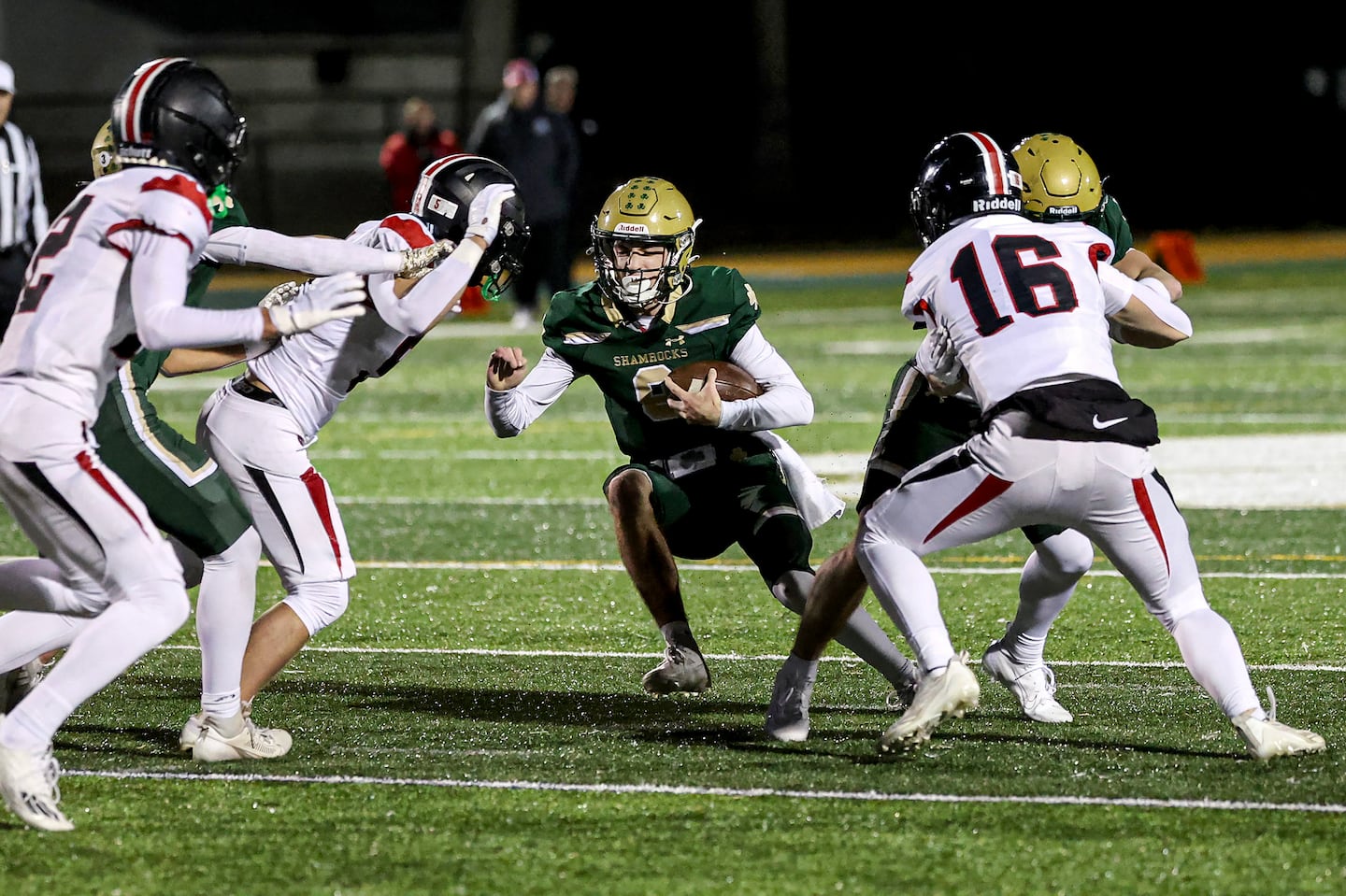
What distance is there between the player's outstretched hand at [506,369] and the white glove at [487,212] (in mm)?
348

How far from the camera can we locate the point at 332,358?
199 inches

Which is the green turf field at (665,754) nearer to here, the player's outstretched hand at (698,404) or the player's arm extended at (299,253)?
the player's outstretched hand at (698,404)

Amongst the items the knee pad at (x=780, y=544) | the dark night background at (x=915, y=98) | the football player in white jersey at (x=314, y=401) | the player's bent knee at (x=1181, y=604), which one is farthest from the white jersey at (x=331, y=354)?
the dark night background at (x=915, y=98)

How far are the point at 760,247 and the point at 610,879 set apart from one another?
23.1 meters

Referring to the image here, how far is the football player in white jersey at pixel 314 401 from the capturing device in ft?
16.1

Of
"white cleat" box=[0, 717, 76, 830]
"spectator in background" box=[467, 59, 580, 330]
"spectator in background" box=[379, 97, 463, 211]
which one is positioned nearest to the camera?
"white cleat" box=[0, 717, 76, 830]

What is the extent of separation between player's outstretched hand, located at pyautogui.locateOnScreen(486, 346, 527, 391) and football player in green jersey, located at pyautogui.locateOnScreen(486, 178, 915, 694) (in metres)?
0.08

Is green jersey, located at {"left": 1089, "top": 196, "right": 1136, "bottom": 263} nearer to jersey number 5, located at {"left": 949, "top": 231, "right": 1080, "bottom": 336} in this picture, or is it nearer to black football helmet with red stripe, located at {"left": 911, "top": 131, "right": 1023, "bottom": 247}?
black football helmet with red stripe, located at {"left": 911, "top": 131, "right": 1023, "bottom": 247}

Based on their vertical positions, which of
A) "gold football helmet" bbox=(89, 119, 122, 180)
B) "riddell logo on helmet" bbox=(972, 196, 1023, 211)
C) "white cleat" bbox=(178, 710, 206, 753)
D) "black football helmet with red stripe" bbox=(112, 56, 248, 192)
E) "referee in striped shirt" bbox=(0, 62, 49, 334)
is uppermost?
"black football helmet with red stripe" bbox=(112, 56, 248, 192)

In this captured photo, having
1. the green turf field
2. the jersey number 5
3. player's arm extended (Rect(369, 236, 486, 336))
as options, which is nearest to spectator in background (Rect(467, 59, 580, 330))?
the green turf field

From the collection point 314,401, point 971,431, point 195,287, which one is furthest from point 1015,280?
point 195,287

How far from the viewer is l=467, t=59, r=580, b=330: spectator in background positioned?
17109 millimetres

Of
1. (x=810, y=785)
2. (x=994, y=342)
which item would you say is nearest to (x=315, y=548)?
(x=810, y=785)

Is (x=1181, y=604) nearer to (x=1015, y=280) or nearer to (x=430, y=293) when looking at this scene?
(x=1015, y=280)
